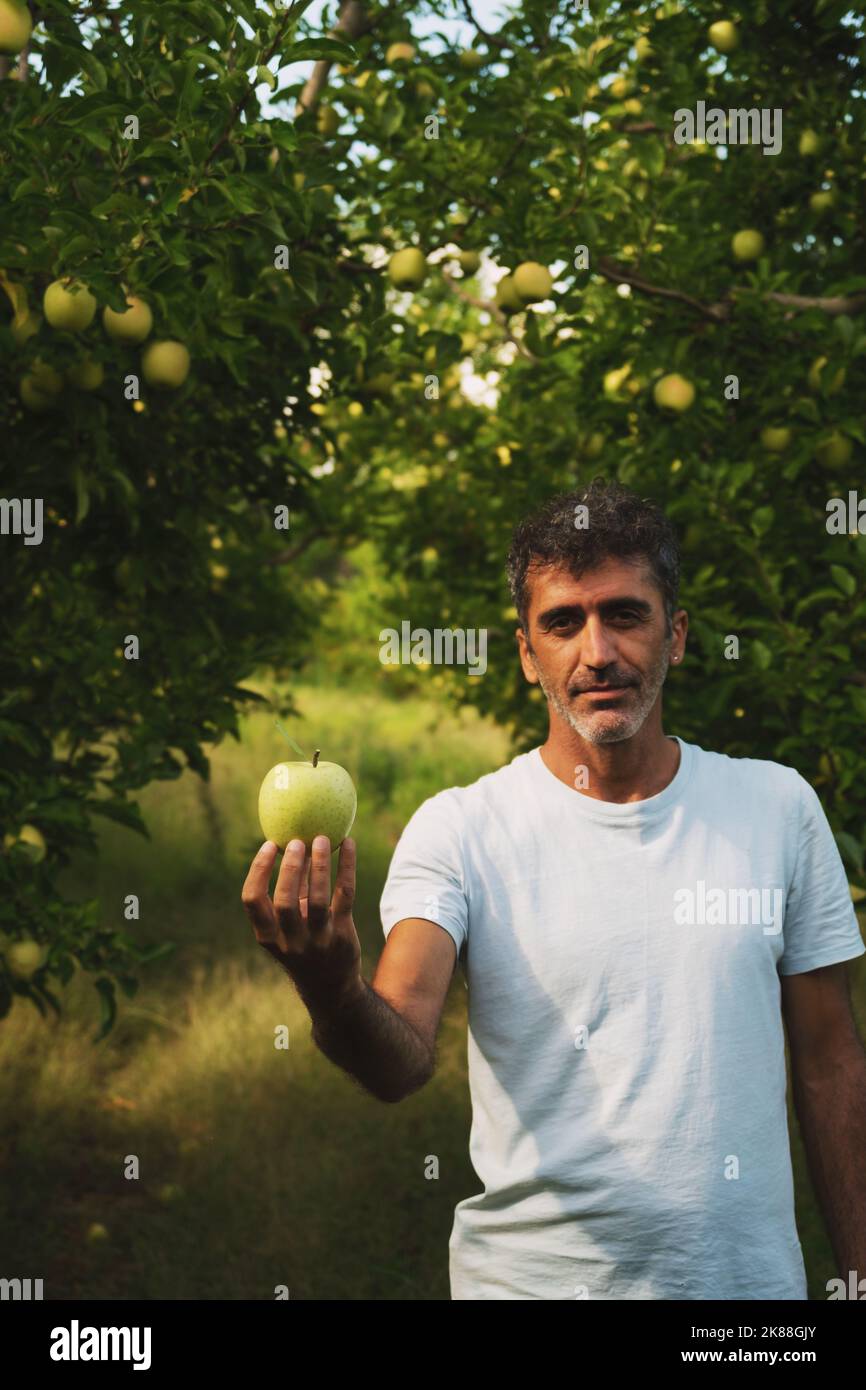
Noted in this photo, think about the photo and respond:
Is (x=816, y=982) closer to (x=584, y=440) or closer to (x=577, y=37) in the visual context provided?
(x=577, y=37)

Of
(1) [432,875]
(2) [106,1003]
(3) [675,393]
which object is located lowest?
(2) [106,1003]

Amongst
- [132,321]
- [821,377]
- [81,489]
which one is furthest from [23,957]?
[821,377]

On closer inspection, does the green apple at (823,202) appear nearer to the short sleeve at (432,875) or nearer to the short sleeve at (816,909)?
the short sleeve at (816,909)

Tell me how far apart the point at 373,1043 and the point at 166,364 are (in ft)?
6.76

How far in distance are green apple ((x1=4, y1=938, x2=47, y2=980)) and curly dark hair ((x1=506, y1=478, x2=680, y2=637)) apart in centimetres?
Answer: 173

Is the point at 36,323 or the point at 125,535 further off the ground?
the point at 36,323

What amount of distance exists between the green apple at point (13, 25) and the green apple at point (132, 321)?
0.56 metres

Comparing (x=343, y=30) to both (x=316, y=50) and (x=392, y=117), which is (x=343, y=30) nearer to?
(x=392, y=117)

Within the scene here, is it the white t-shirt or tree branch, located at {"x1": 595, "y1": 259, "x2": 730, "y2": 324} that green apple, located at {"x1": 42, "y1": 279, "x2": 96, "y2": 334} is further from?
the white t-shirt

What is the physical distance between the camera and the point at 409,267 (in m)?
3.70

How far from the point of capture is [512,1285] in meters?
1.74

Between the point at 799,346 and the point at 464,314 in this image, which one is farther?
the point at 464,314

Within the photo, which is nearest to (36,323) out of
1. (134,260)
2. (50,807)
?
(134,260)

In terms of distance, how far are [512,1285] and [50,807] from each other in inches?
67.7
